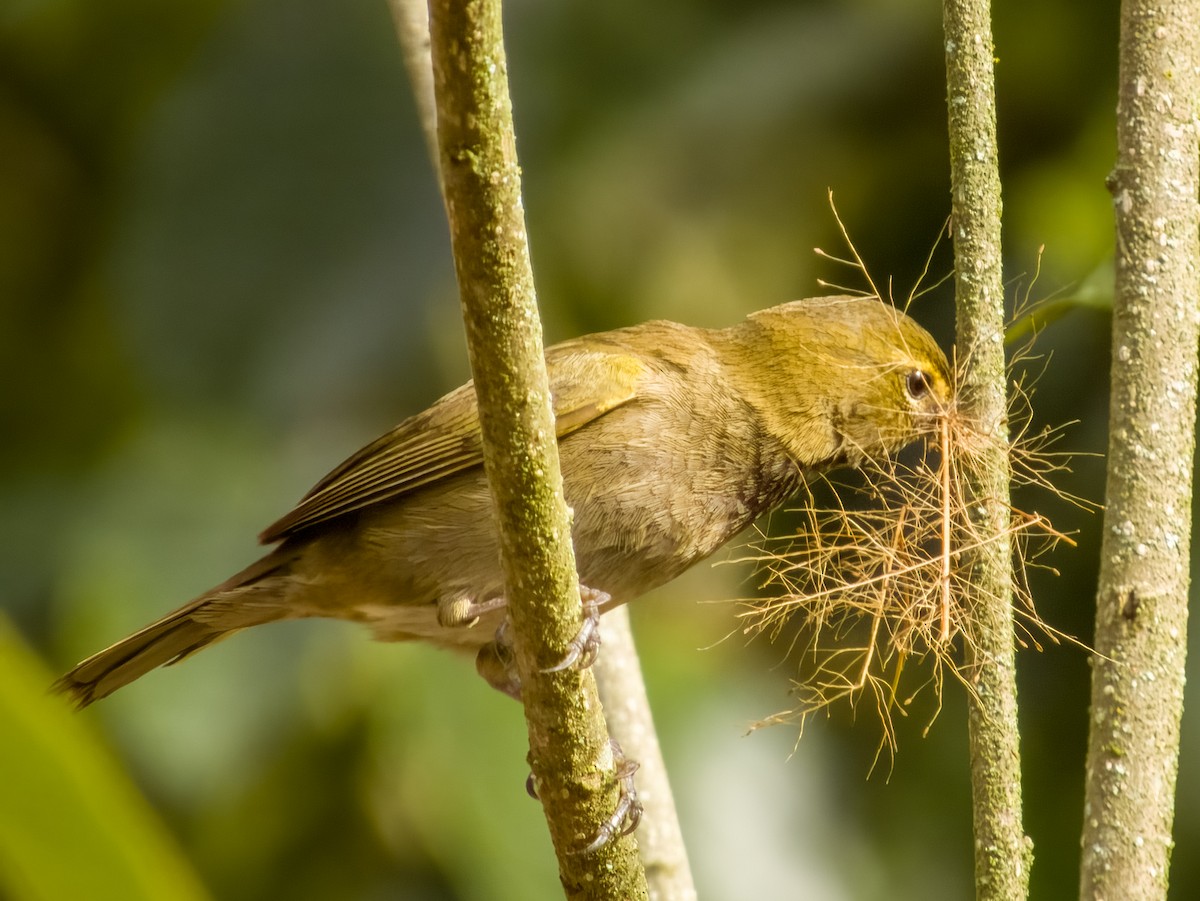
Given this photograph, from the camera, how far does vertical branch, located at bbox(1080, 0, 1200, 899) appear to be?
223 cm

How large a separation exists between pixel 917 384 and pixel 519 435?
159 centimetres

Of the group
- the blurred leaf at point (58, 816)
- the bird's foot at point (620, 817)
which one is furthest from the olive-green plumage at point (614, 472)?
the blurred leaf at point (58, 816)

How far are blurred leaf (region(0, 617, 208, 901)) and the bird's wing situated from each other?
6.18 ft

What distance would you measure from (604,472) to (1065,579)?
167 cm

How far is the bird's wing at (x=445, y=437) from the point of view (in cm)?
336

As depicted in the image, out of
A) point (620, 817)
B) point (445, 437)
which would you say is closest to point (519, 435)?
point (620, 817)

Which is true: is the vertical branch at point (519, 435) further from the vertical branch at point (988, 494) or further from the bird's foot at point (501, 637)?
the vertical branch at point (988, 494)

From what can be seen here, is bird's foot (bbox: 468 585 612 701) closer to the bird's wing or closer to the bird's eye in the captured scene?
the bird's wing

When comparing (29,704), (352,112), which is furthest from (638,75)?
(29,704)

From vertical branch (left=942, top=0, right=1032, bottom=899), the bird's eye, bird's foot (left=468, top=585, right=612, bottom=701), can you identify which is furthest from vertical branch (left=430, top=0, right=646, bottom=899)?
the bird's eye

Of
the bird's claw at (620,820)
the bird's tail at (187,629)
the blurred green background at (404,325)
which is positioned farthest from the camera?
the blurred green background at (404,325)

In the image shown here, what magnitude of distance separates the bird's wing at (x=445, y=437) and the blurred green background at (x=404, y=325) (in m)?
0.79

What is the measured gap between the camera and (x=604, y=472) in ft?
10.8

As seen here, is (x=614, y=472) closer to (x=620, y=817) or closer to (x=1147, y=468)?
(x=620, y=817)
